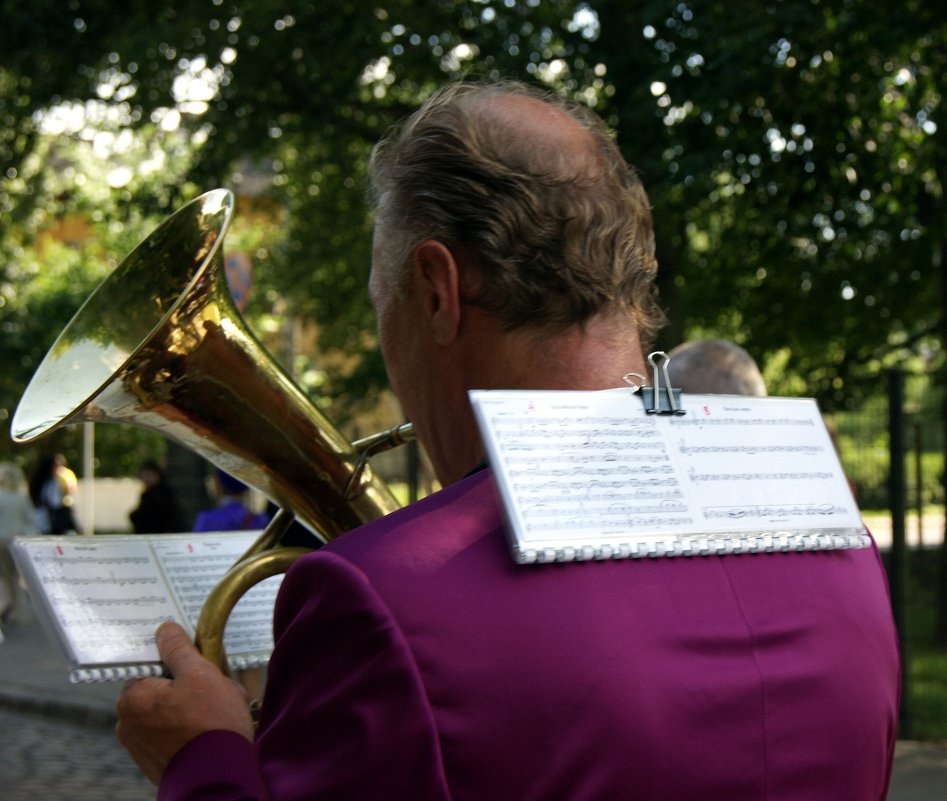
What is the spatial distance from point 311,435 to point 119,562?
0.32m

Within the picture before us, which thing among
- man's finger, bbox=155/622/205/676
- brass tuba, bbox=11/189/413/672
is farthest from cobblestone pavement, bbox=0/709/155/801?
man's finger, bbox=155/622/205/676

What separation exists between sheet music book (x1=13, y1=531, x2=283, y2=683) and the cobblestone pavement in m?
5.03

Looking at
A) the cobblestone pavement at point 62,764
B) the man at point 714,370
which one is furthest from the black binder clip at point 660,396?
the cobblestone pavement at point 62,764

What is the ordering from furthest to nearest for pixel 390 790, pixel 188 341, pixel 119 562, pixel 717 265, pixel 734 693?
pixel 717 265, pixel 188 341, pixel 119 562, pixel 734 693, pixel 390 790

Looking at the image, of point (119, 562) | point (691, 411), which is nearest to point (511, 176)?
point (691, 411)

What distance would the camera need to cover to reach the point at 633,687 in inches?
44.4

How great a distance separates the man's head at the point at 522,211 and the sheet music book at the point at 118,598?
0.58 meters

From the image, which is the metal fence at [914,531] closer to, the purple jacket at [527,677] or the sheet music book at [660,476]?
the sheet music book at [660,476]

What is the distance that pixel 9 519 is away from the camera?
1229 cm

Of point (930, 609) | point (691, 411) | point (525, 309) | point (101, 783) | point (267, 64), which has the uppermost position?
point (525, 309)

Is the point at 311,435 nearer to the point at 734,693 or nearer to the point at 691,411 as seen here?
the point at 691,411

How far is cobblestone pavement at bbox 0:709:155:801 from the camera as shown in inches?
257

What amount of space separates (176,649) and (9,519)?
11.4m

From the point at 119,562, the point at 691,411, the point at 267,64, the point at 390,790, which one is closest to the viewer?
the point at 390,790
